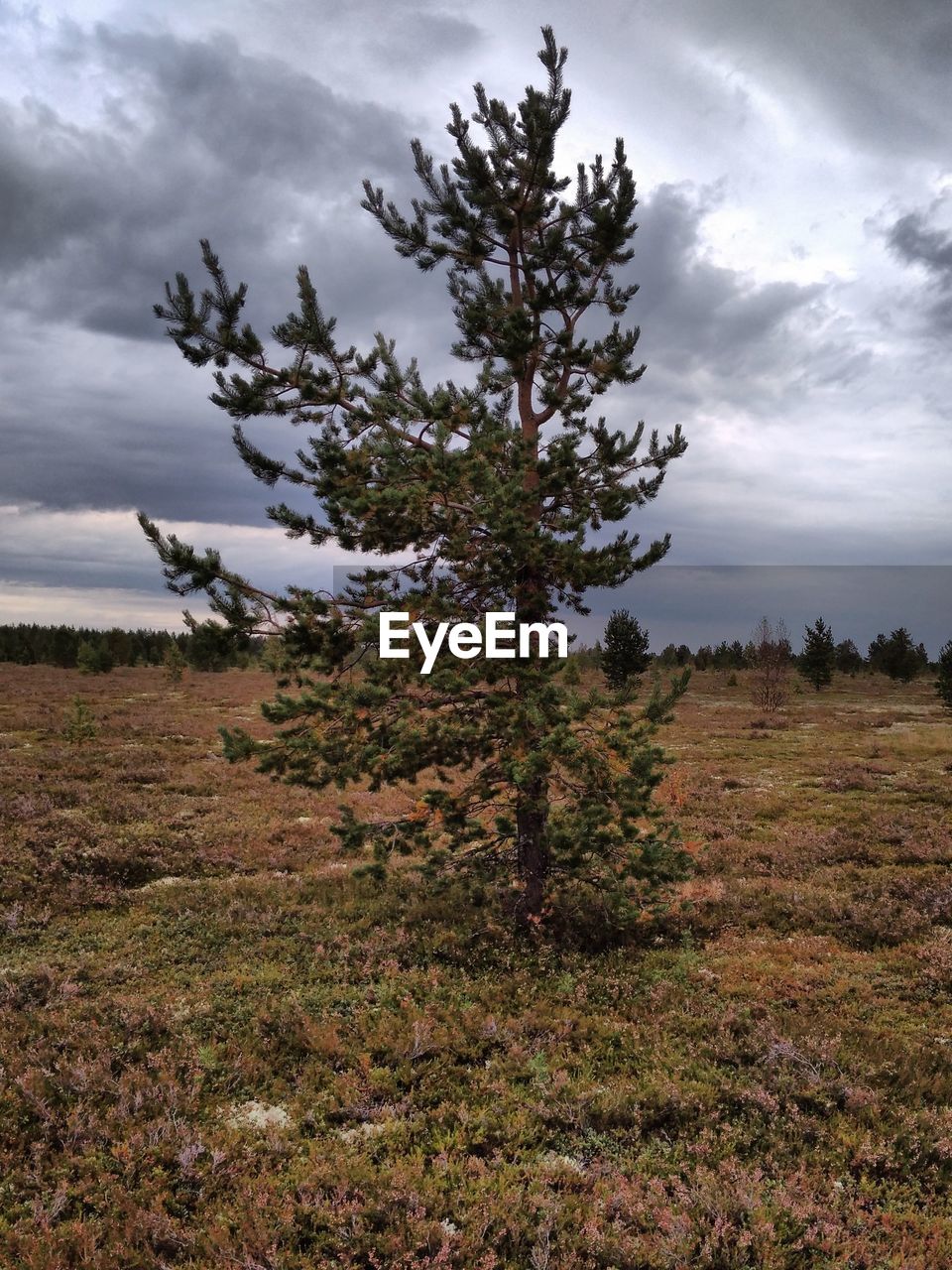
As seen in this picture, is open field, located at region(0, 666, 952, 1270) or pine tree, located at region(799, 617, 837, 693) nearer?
open field, located at region(0, 666, 952, 1270)

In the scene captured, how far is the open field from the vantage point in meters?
5.03

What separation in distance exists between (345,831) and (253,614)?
3.24m

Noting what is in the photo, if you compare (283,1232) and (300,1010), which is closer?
(283,1232)

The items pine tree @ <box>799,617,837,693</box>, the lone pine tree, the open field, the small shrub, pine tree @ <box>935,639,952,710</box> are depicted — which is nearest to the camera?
the open field

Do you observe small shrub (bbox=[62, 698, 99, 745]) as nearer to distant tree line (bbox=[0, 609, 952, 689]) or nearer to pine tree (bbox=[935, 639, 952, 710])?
distant tree line (bbox=[0, 609, 952, 689])

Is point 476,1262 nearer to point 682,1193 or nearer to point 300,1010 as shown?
point 682,1193

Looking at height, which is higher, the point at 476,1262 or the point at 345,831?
the point at 345,831

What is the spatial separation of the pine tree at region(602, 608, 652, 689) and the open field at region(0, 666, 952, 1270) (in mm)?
38550

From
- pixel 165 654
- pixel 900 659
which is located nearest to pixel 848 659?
pixel 900 659

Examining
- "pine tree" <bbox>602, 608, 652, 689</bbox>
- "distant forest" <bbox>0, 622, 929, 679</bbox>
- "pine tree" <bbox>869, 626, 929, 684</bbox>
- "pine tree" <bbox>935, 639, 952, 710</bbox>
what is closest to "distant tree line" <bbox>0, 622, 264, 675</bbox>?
"distant forest" <bbox>0, 622, 929, 679</bbox>

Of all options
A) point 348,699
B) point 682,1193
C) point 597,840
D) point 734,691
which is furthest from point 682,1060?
point 734,691

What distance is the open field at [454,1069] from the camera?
16.5 feet

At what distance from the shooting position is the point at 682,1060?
7.36m

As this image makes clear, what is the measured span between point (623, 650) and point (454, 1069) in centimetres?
4848
